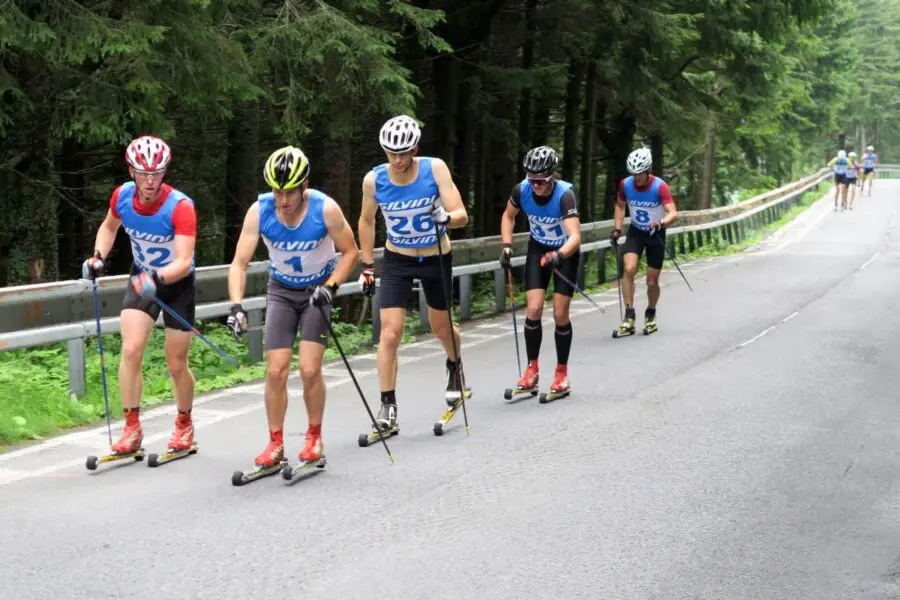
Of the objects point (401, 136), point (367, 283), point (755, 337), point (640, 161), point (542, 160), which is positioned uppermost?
point (401, 136)

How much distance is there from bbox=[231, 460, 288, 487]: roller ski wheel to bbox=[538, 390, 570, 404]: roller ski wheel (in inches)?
128

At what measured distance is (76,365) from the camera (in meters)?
10.2

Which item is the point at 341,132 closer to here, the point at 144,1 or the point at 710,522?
the point at 144,1

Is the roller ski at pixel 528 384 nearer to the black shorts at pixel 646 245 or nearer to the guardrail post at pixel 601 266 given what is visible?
the black shorts at pixel 646 245

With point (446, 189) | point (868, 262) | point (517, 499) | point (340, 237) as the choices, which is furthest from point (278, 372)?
point (868, 262)

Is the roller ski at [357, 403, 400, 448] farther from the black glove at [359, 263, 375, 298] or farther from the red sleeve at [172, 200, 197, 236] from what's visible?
the red sleeve at [172, 200, 197, 236]

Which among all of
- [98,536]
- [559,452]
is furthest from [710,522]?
[98,536]

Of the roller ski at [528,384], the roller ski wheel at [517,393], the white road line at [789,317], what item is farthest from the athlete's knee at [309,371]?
the white road line at [789,317]

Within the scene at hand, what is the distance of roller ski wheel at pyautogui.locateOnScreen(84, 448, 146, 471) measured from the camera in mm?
7996

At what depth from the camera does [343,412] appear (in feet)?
33.6

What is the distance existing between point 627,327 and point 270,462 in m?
7.93

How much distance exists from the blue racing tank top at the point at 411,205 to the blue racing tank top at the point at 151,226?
1.51m

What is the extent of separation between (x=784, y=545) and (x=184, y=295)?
4.06 meters

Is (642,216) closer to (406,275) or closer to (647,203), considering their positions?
(647,203)
